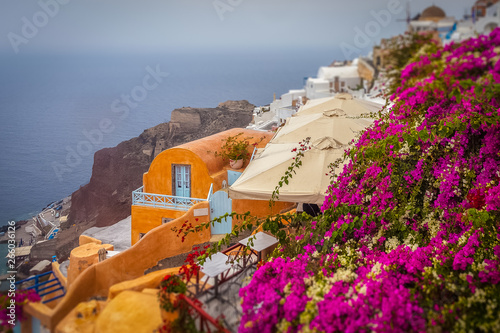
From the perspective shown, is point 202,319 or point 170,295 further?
point 170,295

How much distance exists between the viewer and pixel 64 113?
16234 mm

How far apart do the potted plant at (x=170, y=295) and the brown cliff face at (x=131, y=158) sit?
16636mm

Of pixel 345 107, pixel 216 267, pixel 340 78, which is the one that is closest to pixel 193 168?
pixel 345 107

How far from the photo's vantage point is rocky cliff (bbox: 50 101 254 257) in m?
21.0

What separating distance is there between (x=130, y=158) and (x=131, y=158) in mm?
94

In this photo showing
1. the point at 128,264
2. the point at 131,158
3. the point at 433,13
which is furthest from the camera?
the point at 433,13

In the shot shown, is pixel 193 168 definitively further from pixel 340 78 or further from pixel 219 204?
pixel 340 78

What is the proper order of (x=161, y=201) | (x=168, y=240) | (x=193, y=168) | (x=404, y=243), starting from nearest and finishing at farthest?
1. (x=404, y=243)
2. (x=168, y=240)
3. (x=193, y=168)
4. (x=161, y=201)

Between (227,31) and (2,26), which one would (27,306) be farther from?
(227,31)

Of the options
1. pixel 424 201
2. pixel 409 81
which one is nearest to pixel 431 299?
pixel 424 201

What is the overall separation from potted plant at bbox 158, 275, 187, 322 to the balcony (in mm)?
5834

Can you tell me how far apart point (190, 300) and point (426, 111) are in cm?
486

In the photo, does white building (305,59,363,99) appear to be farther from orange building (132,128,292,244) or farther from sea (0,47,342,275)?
orange building (132,128,292,244)

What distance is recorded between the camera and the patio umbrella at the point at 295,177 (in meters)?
6.05
